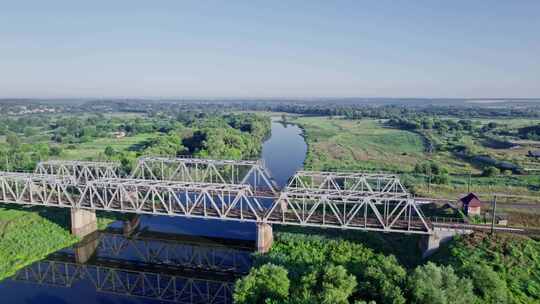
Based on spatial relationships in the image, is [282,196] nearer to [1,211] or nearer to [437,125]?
[1,211]

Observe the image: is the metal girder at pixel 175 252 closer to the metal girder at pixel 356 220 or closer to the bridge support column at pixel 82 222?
the bridge support column at pixel 82 222

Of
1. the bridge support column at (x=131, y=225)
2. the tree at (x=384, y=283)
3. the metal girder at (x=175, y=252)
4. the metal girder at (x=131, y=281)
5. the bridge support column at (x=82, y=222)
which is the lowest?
the metal girder at (x=131, y=281)

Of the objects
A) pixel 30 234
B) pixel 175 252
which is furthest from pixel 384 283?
pixel 30 234

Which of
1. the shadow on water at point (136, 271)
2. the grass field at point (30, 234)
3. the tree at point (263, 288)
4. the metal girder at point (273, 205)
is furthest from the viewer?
the grass field at point (30, 234)

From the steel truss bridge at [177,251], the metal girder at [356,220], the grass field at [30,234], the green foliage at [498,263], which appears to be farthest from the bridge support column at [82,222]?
the green foliage at [498,263]

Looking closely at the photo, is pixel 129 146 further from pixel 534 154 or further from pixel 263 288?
pixel 534 154

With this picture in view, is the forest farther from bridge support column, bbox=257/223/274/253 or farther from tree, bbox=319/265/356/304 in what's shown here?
tree, bbox=319/265/356/304

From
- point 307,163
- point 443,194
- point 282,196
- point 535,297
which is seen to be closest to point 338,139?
point 307,163

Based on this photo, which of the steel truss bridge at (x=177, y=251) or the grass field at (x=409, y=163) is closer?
the steel truss bridge at (x=177, y=251)

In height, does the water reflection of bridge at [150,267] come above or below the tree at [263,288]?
below
